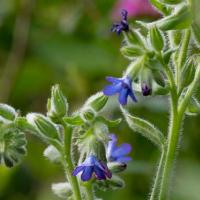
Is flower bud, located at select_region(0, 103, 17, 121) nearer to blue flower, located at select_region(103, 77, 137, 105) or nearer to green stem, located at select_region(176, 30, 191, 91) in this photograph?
blue flower, located at select_region(103, 77, 137, 105)

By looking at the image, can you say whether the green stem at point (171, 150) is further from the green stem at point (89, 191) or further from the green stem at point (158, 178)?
the green stem at point (89, 191)

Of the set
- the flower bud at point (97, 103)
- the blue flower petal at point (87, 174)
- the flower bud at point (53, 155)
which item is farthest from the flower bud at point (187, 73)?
the flower bud at point (53, 155)

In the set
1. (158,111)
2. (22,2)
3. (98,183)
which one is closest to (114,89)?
(98,183)

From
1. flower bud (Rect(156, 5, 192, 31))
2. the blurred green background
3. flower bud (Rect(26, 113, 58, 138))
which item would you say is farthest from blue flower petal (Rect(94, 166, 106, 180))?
the blurred green background

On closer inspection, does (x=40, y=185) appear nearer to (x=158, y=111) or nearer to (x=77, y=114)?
(x=158, y=111)

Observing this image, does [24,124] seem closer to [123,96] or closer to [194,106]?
[123,96]

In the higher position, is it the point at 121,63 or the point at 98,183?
the point at 121,63
